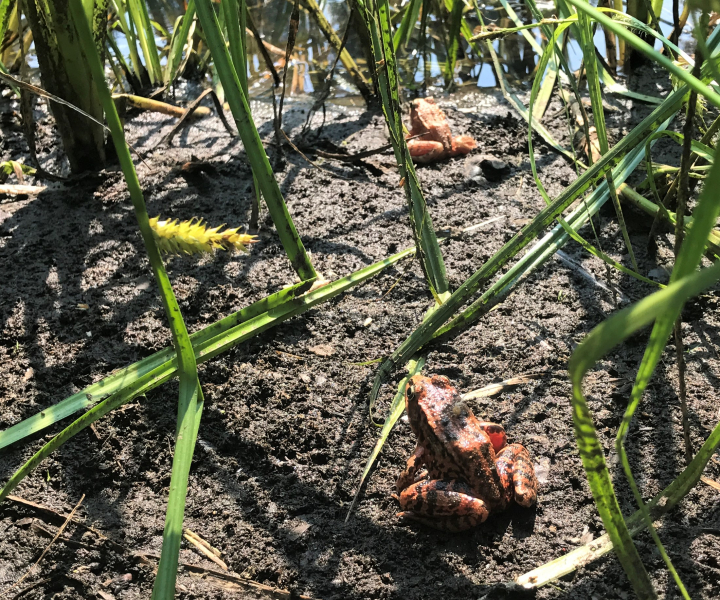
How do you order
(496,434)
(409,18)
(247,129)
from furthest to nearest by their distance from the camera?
(409,18)
(496,434)
(247,129)

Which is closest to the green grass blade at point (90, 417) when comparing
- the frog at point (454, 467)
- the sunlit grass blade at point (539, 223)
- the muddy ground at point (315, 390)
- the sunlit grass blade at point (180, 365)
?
the sunlit grass blade at point (180, 365)

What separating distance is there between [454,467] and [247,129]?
127 centimetres

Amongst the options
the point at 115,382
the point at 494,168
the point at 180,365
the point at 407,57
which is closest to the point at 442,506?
the point at 180,365

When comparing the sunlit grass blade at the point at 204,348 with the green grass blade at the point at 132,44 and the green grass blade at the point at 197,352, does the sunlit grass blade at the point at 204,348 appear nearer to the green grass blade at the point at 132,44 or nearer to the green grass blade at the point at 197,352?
the green grass blade at the point at 197,352

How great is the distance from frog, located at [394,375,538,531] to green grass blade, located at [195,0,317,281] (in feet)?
2.13

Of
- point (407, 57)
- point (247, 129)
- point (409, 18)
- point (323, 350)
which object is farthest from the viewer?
point (407, 57)

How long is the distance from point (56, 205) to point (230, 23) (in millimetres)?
1943

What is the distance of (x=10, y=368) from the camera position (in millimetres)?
2414

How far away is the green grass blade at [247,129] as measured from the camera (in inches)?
62.0

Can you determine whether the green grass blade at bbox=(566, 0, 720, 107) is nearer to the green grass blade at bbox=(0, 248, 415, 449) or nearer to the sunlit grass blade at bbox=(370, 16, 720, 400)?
the sunlit grass blade at bbox=(370, 16, 720, 400)

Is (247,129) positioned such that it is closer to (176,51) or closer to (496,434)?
(496,434)

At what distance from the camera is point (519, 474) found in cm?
191

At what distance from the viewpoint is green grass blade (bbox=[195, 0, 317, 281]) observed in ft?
5.16

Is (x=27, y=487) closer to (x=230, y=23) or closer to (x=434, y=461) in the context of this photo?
(x=434, y=461)
